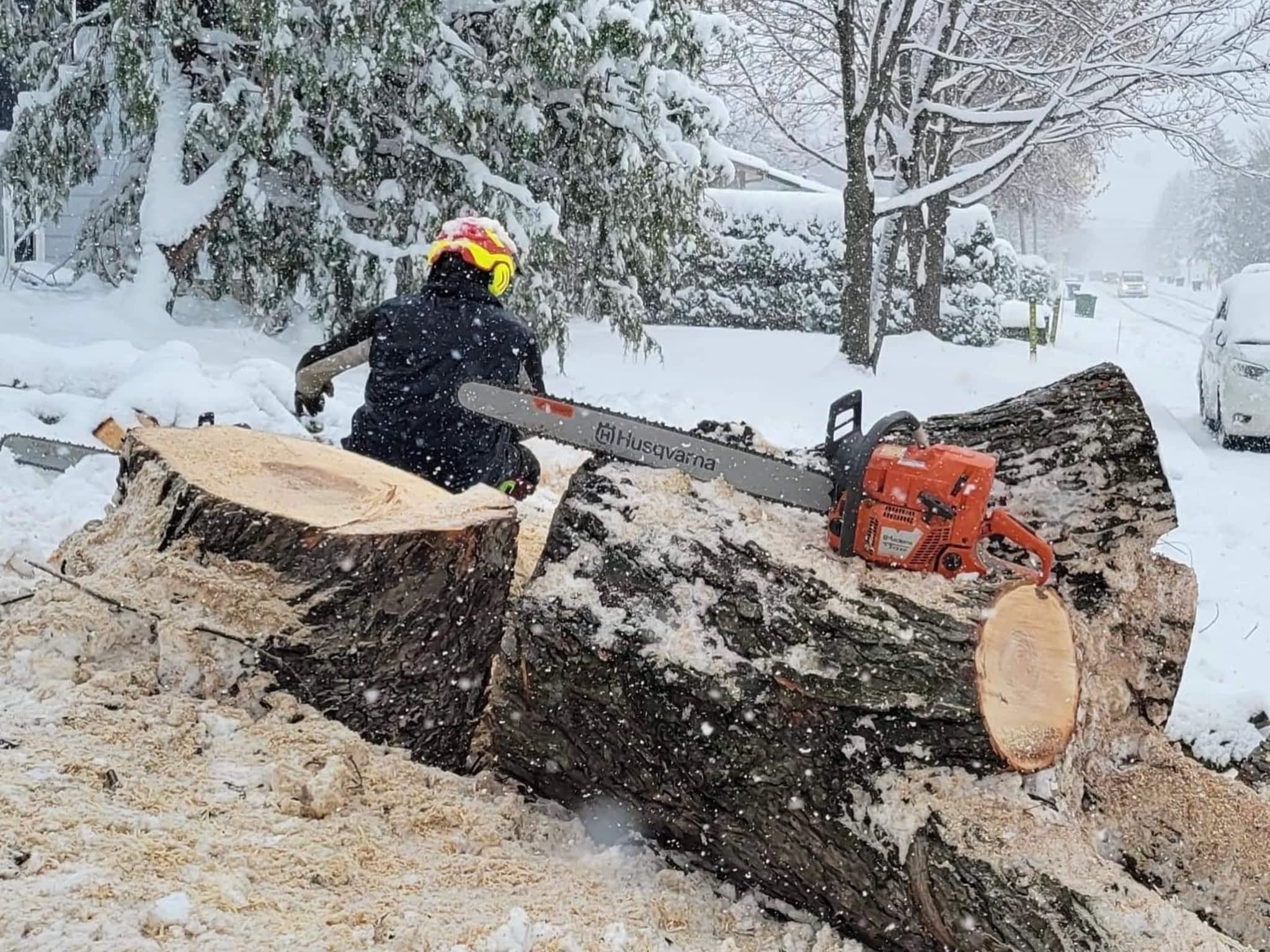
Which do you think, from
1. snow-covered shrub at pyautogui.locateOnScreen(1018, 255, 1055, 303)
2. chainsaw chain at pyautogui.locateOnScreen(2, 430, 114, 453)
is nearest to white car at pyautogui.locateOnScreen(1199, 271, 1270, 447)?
chainsaw chain at pyautogui.locateOnScreen(2, 430, 114, 453)

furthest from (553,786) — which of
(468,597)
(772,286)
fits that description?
(772,286)

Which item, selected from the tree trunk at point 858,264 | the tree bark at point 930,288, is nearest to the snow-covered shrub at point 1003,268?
the tree bark at point 930,288

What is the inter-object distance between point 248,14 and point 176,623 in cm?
622

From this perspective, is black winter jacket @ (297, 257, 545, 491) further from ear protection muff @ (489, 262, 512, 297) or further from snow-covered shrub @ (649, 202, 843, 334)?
snow-covered shrub @ (649, 202, 843, 334)

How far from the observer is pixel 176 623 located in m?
2.61

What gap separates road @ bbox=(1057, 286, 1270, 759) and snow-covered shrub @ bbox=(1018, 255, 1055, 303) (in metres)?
6.73

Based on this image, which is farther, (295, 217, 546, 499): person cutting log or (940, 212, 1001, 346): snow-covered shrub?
(940, 212, 1001, 346): snow-covered shrub

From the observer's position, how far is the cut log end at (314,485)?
278 centimetres

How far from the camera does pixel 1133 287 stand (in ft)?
174

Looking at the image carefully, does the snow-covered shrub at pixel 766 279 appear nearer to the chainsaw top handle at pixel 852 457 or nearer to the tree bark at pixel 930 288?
the tree bark at pixel 930 288

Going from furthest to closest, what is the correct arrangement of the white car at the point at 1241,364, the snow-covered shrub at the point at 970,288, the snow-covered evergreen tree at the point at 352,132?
the snow-covered shrub at the point at 970,288 < the white car at the point at 1241,364 < the snow-covered evergreen tree at the point at 352,132

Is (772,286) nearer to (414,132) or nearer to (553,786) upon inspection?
(414,132)

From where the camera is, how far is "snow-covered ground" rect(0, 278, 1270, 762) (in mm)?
4293

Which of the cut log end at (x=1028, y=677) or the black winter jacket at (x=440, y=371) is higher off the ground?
the black winter jacket at (x=440, y=371)
